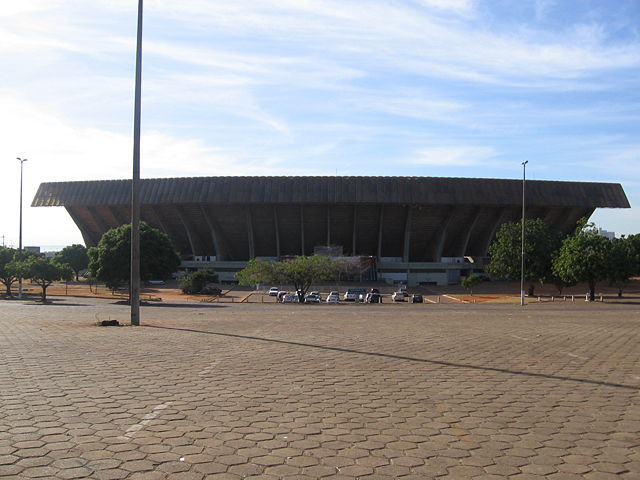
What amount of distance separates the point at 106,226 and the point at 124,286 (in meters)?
25.6

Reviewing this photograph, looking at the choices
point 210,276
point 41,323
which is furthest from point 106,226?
point 41,323

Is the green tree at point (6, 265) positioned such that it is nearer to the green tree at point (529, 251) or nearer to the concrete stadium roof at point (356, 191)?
the concrete stadium roof at point (356, 191)

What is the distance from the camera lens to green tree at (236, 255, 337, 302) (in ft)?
162

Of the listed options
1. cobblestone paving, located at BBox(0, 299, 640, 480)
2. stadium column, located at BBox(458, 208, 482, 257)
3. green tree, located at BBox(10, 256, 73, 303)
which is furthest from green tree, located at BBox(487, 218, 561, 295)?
cobblestone paving, located at BBox(0, 299, 640, 480)

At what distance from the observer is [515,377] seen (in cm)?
928

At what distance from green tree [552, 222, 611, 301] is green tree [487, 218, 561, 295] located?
16.3 ft

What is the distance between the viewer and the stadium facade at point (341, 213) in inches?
2923

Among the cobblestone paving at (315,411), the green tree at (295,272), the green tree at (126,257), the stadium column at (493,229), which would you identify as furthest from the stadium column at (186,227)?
the cobblestone paving at (315,411)

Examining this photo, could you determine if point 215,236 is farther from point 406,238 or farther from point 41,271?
point 41,271

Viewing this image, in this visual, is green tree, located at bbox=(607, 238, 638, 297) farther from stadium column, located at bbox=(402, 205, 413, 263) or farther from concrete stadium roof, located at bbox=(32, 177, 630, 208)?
stadium column, located at bbox=(402, 205, 413, 263)

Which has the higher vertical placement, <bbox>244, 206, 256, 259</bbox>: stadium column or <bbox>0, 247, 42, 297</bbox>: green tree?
<bbox>244, 206, 256, 259</bbox>: stadium column

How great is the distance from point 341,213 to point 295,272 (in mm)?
30560

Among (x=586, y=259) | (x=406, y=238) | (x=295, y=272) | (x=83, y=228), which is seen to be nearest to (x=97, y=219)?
(x=83, y=228)

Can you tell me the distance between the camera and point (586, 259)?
4519 cm
